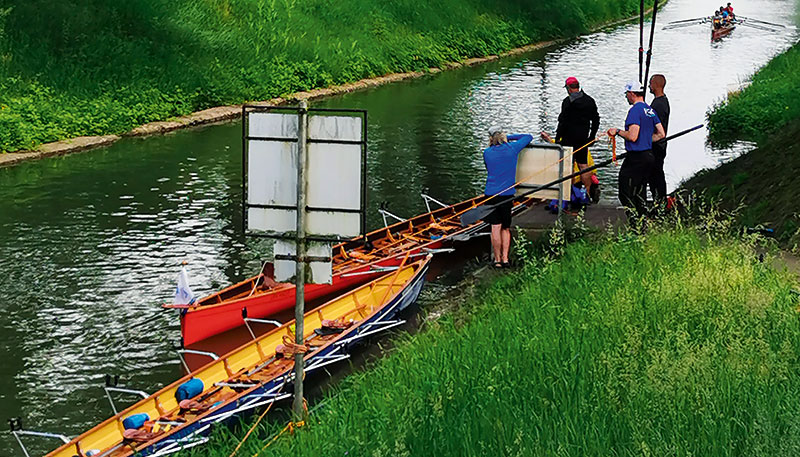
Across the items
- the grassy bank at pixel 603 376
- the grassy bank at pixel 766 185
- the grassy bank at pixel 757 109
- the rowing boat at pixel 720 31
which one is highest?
the rowing boat at pixel 720 31

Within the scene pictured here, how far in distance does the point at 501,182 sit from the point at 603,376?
7280mm

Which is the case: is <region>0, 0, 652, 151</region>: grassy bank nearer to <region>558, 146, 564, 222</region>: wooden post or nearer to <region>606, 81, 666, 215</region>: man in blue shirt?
<region>558, 146, 564, 222</region>: wooden post

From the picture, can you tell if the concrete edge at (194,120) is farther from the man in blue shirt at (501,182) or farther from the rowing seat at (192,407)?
the rowing seat at (192,407)

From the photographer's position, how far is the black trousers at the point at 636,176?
15.3 metres

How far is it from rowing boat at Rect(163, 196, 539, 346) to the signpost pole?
2.06 m

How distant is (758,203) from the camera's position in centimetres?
1634

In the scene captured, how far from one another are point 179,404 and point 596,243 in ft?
22.2

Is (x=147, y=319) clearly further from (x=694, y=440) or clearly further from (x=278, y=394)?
(x=694, y=440)

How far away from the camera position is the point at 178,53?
33.9 metres

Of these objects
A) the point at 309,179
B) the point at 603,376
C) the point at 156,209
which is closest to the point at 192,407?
the point at 309,179

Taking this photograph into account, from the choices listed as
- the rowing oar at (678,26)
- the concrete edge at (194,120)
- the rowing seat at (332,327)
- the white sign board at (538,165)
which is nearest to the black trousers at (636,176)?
the white sign board at (538,165)

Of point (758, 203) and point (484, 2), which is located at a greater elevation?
point (484, 2)

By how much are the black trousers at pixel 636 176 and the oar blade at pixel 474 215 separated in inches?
75.1

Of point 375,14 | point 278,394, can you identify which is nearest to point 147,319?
point 278,394
